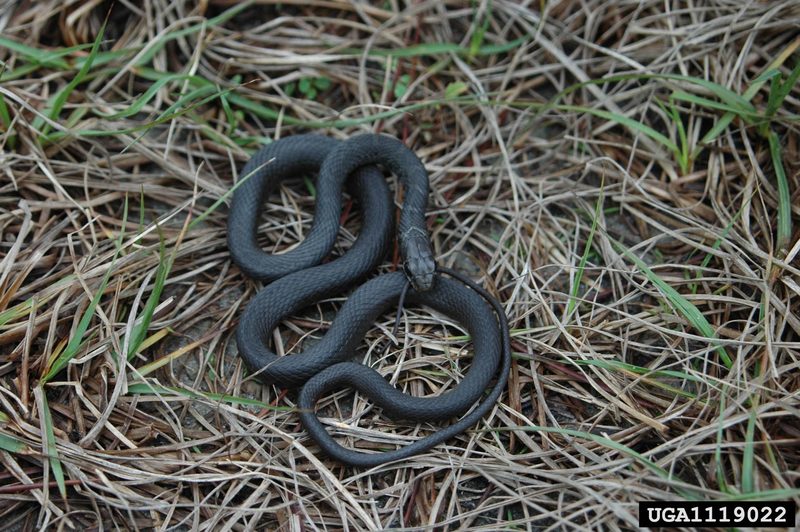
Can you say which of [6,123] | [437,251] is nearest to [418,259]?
[437,251]

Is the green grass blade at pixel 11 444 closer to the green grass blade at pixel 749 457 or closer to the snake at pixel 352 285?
the snake at pixel 352 285

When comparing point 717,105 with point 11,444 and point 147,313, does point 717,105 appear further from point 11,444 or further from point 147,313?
point 11,444

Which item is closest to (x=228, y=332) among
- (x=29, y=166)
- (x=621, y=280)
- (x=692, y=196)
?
(x=29, y=166)

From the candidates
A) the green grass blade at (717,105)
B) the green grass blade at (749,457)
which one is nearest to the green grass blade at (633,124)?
the green grass blade at (717,105)

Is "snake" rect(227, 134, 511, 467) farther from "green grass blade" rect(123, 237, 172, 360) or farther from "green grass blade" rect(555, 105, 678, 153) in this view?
"green grass blade" rect(555, 105, 678, 153)

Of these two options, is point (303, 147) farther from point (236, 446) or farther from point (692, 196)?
point (692, 196)

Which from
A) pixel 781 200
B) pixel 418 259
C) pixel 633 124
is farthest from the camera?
pixel 633 124

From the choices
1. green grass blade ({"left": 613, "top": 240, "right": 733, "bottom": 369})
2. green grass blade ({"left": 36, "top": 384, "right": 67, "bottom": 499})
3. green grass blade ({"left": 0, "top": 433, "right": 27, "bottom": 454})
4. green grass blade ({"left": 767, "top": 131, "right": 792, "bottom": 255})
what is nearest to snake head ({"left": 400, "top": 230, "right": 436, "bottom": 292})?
green grass blade ({"left": 613, "top": 240, "right": 733, "bottom": 369})
